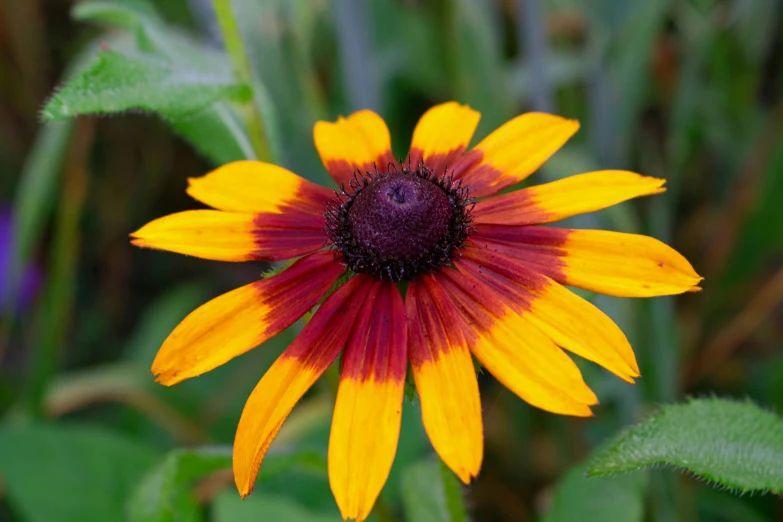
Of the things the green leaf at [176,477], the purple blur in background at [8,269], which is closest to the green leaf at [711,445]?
the green leaf at [176,477]

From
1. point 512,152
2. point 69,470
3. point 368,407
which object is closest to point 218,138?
point 512,152

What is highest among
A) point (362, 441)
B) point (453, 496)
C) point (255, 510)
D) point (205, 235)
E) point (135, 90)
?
point (135, 90)

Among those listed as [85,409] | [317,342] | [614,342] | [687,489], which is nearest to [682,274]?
[614,342]

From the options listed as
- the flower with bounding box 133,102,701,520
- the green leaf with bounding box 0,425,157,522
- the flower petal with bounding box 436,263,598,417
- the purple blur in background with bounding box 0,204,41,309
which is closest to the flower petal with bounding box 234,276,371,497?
the flower with bounding box 133,102,701,520

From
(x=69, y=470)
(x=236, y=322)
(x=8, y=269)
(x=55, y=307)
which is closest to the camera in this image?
(x=236, y=322)

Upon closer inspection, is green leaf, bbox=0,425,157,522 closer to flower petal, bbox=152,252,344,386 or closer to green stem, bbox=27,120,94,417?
green stem, bbox=27,120,94,417

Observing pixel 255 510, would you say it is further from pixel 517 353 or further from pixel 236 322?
pixel 517 353
